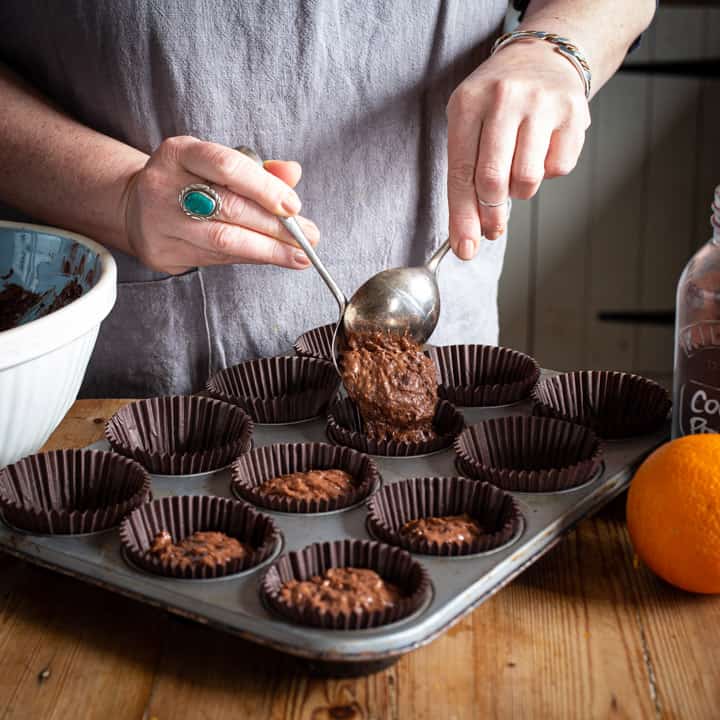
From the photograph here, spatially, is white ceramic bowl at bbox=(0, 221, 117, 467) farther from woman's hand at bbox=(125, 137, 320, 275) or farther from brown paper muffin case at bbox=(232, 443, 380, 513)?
brown paper muffin case at bbox=(232, 443, 380, 513)

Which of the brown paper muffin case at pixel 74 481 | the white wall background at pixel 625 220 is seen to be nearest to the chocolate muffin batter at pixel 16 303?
the brown paper muffin case at pixel 74 481

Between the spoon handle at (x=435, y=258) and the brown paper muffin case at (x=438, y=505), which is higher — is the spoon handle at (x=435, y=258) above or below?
above

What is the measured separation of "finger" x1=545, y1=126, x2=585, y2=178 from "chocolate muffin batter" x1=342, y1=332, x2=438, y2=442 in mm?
285

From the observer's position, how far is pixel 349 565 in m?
1.04

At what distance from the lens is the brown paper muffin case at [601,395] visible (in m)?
1.37

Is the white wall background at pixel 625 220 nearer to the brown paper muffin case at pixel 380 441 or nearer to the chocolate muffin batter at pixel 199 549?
the brown paper muffin case at pixel 380 441

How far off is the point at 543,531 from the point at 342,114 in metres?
0.75

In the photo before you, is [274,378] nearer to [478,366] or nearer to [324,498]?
[478,366]

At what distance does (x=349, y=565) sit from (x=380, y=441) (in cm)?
25

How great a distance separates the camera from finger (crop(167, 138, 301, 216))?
124 cm

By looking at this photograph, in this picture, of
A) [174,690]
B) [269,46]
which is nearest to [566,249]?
[269,46]

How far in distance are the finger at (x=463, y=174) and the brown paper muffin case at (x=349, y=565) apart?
442 mm

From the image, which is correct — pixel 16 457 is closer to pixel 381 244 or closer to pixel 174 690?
pixel 174 690

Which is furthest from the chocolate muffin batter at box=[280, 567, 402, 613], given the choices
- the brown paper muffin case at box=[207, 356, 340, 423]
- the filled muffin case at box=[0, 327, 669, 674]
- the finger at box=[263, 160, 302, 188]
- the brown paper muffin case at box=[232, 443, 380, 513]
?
the finger at box=[263, 160, 302, 188]
